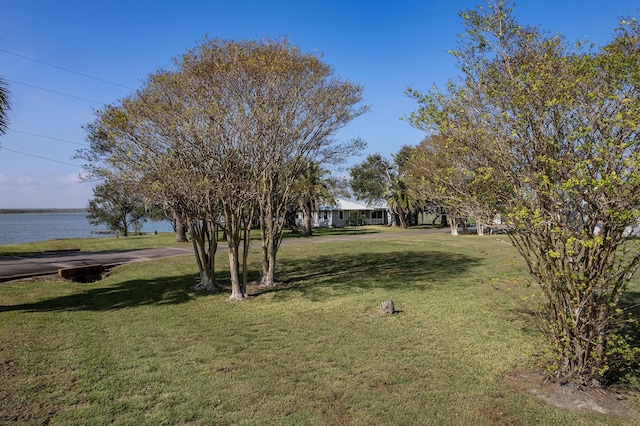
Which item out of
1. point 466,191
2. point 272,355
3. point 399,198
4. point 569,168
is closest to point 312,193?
point 399,198

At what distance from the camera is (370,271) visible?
1555 cm

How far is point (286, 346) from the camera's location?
23.0ft

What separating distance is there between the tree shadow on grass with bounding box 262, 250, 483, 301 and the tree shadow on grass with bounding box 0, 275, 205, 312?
2843 mm

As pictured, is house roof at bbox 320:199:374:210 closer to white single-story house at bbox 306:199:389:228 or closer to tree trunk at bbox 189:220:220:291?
white single-story house at bbox 306:199:389:228

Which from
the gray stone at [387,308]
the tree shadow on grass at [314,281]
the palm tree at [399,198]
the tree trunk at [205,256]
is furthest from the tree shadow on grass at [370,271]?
the palm tree at [399,198]

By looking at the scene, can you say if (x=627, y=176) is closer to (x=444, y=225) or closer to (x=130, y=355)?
(x=130, y=355)

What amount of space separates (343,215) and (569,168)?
53498 mm

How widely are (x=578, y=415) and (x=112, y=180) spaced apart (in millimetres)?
10964

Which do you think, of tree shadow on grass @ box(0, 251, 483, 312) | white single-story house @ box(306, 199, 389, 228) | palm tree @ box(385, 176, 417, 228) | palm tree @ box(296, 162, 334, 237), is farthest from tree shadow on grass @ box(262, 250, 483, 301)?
white single-story house @ box(306, 199, 389, 228)

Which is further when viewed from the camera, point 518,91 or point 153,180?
point 153,180

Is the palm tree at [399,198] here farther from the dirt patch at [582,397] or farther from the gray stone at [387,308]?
the dirt patch at [582,397]

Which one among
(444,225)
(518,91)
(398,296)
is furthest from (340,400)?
(444,225)

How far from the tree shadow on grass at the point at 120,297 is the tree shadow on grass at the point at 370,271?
2.84 m

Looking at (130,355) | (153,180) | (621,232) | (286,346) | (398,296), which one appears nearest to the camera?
(621,232)
